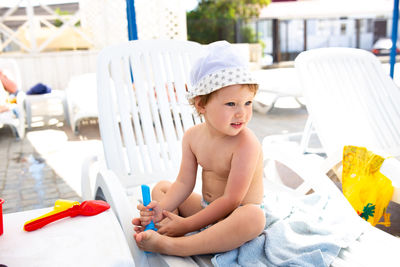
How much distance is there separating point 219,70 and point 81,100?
482cm

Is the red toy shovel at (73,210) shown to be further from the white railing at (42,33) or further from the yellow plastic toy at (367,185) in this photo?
the white railing at (42,33)

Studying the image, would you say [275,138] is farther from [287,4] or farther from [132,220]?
[287,4]

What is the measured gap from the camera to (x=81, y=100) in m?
5.82

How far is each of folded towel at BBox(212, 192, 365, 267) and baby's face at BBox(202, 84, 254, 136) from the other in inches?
15.6

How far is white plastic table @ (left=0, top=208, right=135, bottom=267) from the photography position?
0.98 metres

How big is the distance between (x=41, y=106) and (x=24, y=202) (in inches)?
228

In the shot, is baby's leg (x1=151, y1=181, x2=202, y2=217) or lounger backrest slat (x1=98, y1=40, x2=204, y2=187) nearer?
baby's leg (x1=151, y1=181, x2=202, y2=217)

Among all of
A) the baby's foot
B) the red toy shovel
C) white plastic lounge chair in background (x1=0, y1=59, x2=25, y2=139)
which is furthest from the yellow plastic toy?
white plastic lounge chair in background (x1=0, y1=59, x2=25, y2=139)

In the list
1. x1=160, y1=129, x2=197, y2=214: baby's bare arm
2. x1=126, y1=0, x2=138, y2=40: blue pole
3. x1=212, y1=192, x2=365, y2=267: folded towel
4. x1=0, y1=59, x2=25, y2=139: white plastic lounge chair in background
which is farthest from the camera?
x1=0, y1=59, x2=25, y2=139: white plastic lounge chair in background

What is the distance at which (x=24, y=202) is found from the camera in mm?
3135

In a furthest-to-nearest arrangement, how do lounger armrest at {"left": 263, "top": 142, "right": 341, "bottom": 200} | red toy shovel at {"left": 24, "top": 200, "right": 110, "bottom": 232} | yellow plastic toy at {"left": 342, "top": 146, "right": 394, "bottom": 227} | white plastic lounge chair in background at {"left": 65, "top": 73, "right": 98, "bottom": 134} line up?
white plastic lounge chair in background at {"left": 65, "top": 73, "right": 98, "bottom": 134} → yellow plastic toy at {"left": 342, "top": 146, "right": 394, "bottom": 227} → lounger armrest at {"left": 263, "top": 142, "right": 341, "bottom": 200} → red toy shovel at {"left": 24, "top": 200, "right": 110, "bottom": 232}

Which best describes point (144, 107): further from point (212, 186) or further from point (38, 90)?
point (38, 90)

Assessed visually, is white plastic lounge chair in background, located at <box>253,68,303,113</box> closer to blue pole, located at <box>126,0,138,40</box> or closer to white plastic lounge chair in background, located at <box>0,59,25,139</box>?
blue pole, located at <box>126,0,138,40</box>

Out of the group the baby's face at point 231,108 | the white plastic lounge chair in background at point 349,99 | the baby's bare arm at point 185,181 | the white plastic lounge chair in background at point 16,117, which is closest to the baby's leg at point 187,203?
the baby's bare arm at point 185,181
